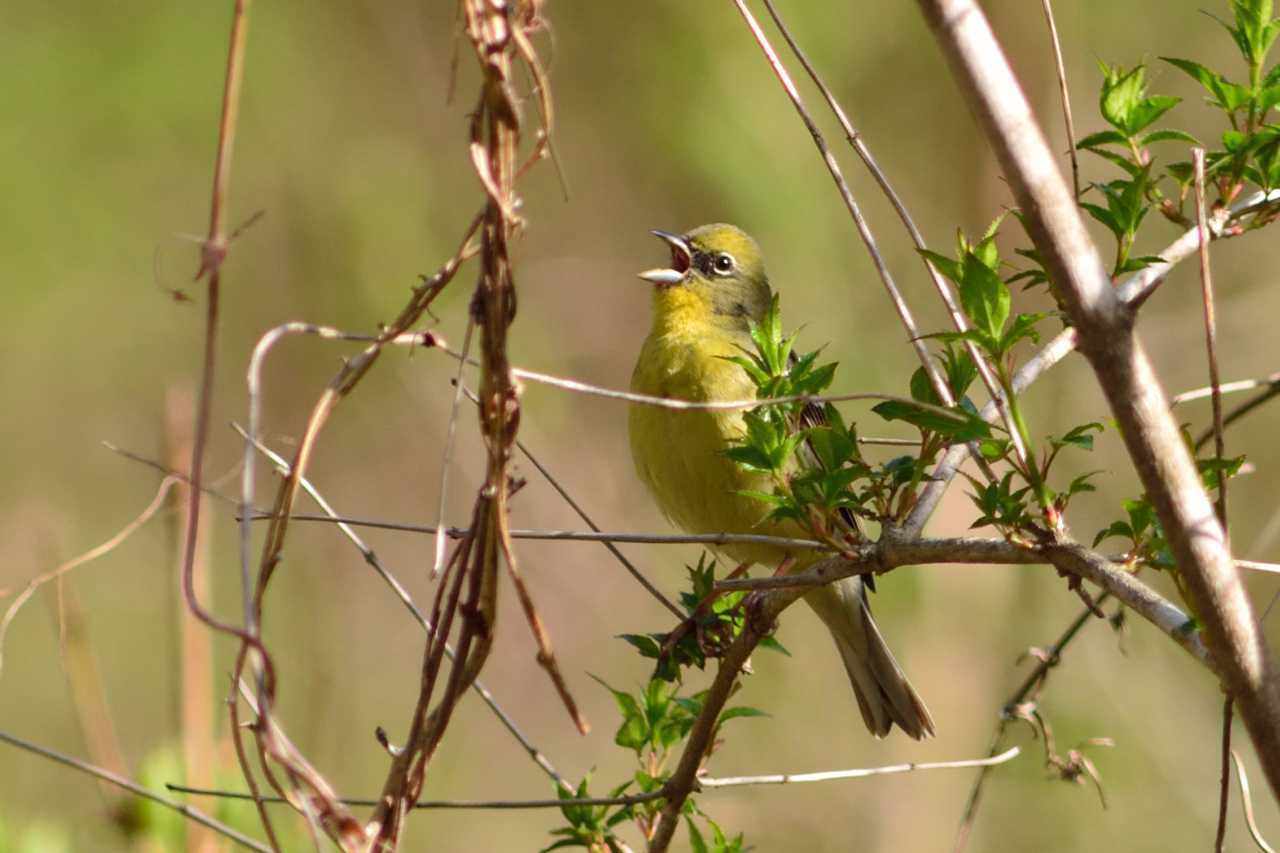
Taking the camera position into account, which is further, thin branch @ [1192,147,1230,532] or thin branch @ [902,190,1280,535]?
thin branch @ [902,190,1280,535]

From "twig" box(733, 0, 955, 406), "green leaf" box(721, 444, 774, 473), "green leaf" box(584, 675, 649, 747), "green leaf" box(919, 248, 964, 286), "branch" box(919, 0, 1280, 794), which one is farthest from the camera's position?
"green leaf" box(584, 675, 649, 747)

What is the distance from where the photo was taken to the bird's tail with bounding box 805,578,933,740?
14.2 feet

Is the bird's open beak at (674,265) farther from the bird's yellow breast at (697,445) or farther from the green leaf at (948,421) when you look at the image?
the green leaf at (948,421)

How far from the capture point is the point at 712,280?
15.8ft

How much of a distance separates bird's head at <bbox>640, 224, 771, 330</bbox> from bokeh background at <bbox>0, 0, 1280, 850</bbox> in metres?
1.39

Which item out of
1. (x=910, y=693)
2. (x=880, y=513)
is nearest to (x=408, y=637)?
(x=910, y=693)

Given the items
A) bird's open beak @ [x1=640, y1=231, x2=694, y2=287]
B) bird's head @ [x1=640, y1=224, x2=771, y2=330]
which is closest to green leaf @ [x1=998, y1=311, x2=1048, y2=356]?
bird's head @ [x1=640, y1=224, x2=771, y2=330]

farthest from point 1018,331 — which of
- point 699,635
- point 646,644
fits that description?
point 699,635

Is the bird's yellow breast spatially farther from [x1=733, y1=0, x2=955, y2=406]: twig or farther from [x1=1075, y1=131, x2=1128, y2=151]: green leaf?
[x1=1075, y1=131, x2=1128, y2=151]: green leaf

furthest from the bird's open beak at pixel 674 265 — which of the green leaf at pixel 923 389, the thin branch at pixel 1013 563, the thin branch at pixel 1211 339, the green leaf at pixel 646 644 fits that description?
the thin branch at pixel 1211 339

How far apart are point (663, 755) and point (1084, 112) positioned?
507 cm

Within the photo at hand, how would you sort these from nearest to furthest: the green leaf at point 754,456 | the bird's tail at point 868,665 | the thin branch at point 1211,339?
1. the thin branch at point 1211,339
2. the green leaf at point 754,456
3. the bird's tail at point 868,665

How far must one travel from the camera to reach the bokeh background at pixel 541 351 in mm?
6547

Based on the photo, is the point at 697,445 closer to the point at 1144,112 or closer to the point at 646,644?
the point at 646,644
